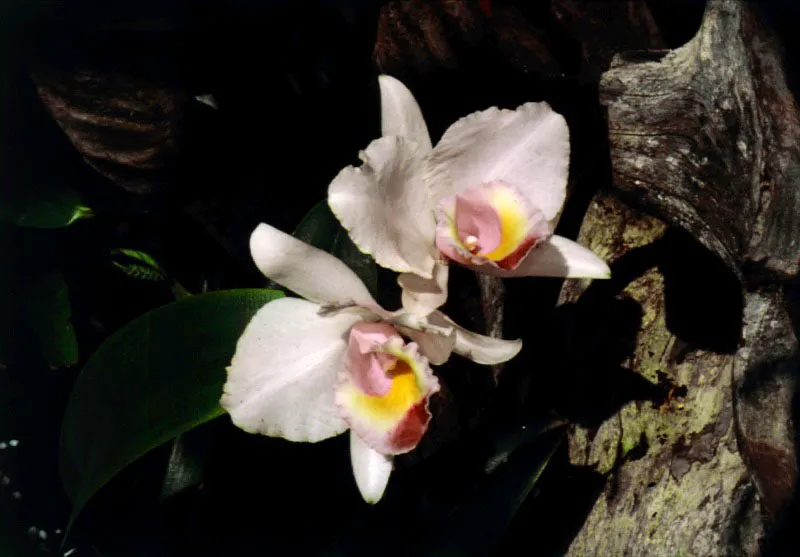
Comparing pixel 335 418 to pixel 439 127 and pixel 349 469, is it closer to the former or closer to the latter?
pixel 349 469

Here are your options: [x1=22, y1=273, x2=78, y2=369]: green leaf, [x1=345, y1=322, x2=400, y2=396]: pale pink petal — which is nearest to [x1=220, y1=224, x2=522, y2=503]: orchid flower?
[x1=345, y1=322, x2=400, y2=396]: pale pink petal

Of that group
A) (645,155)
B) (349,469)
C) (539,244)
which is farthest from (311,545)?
(645,155)

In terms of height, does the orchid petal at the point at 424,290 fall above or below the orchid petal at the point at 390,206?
below

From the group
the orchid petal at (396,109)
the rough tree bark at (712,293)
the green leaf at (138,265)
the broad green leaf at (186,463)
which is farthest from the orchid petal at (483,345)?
the green leaf at (138,265)

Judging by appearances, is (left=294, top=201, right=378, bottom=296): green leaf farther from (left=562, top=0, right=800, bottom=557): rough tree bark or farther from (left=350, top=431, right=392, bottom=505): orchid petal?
(left=562, top=0, right=800, bottom=557): rough tree bark

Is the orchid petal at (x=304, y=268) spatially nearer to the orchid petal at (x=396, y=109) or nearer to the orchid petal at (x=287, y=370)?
the orchid petal at (x=287, y=370)

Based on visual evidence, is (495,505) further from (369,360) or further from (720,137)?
(720,137)
